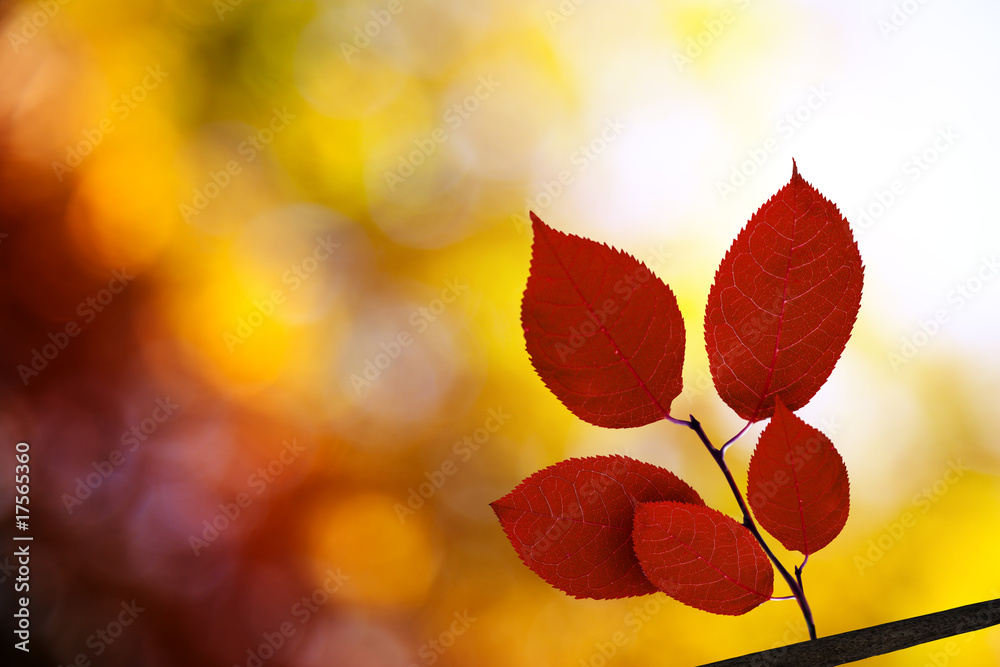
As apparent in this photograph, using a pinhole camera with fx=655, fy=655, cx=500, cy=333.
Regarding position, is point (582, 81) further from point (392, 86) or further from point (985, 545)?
point (985, 545)

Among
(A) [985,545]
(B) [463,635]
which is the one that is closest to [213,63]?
(B) [463,635]

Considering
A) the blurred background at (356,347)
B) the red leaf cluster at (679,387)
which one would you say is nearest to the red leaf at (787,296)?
the red leaf cluster at (679,387)

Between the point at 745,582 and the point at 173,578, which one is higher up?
the point at 745,582

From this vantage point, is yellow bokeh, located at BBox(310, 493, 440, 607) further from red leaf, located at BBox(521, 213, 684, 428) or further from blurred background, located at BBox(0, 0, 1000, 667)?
red leaf, located at BBox(521, 213, 684, 428)

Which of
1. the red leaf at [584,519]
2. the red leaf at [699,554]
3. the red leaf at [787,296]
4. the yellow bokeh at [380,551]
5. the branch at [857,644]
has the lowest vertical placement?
the yellow bokeh at [380,551]

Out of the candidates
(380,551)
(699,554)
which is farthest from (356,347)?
(699,554)

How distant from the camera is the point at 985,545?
1.71 feet

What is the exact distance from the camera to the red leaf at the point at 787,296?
207 millimetres

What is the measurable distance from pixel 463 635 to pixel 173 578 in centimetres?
27

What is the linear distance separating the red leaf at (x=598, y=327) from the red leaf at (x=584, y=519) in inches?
0.8

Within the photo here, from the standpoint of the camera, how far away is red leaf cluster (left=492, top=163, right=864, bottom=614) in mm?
207

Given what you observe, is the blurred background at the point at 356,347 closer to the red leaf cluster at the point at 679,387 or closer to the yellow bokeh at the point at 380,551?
the yellow bokeh at the point at 380,551

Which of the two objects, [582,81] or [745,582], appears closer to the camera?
[745,582]

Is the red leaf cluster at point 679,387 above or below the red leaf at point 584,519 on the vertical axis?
above
